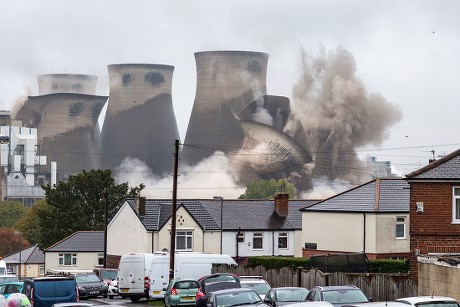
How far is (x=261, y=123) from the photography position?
16262 cm

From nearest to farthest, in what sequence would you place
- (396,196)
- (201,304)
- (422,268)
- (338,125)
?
1. (201,304)
2. (422,268)
3. (396,196)
4. (338,125)

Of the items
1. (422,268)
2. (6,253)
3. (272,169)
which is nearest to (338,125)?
(272,169)

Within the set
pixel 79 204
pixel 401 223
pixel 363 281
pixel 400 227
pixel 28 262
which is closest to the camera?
pixel 363 281

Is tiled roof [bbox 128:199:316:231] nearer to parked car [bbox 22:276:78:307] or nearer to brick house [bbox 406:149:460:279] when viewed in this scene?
brick house [bbox 406:149:460:279]

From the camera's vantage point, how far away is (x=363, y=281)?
119 ft

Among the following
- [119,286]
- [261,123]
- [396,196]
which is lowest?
[119,286]

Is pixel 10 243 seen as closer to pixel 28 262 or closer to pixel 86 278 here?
pixel 28 262

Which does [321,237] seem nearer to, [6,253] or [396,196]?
[396,196]

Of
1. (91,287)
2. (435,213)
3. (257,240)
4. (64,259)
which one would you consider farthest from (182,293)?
(64,259)

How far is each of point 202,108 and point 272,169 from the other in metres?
13.5

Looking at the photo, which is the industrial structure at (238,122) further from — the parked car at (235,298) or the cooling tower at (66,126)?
the parked car at (235,298)

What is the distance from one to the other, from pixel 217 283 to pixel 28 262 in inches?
3068

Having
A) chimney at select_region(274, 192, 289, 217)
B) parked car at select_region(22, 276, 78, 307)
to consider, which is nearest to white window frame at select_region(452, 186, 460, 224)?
parked car at select_region(22, 276, 78, 307)

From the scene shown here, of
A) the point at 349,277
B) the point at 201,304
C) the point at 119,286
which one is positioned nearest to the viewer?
the point at 201,304
